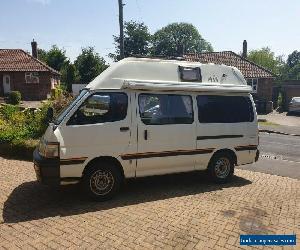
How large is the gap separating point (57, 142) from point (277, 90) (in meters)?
38.8

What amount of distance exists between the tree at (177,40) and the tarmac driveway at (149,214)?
7643cm

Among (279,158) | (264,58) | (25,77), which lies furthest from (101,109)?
(264,58)

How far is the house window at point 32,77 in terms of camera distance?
118 feet

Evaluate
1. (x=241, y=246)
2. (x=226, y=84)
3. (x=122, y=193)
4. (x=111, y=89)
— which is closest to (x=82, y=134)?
(x=111, y=89)

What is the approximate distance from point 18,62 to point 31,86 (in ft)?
10.5

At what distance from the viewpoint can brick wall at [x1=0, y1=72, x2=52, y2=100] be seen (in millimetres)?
35812

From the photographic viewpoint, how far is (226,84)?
847cm

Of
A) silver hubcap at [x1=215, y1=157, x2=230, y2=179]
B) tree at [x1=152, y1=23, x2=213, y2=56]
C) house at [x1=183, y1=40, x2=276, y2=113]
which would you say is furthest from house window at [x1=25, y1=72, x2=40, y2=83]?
tree at [x1=152, y1=23, x2=213, y2=56]

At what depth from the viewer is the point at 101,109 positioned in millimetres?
6762

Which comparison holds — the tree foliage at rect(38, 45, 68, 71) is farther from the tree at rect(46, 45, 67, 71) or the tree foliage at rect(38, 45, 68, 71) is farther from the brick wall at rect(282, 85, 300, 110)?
the brick wall at rect(282, 85, 300, 110)

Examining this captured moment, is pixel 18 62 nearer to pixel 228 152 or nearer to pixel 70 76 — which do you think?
pixel 70 76

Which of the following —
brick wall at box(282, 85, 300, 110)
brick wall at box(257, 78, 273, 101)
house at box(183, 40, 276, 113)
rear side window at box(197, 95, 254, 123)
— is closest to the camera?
rear side window at box(197, 95, 254, 123)

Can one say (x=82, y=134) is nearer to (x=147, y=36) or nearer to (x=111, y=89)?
(x=111, y=89)

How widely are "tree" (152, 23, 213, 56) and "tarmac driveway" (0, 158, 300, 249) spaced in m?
76.4
